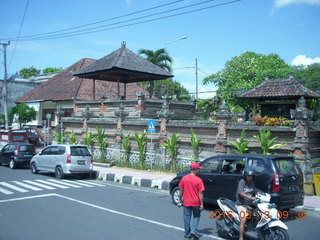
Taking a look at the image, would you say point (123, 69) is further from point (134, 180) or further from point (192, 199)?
point (192, 199)

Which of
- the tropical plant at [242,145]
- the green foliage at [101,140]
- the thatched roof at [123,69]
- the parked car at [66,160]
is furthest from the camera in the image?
the thatched roof at [123,69]

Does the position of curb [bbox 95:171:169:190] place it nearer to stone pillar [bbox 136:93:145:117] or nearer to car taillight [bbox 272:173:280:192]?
stone pillar [bbox 136:93:145:117]

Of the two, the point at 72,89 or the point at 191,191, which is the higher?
the point at 72,89

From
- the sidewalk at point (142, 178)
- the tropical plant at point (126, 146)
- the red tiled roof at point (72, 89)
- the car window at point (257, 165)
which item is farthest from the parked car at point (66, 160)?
the red tiled roof at point (72, 89)

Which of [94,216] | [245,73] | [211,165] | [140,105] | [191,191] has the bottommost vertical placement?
[94,216]

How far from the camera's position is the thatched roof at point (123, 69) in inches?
874

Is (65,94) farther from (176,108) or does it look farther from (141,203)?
(141,203)

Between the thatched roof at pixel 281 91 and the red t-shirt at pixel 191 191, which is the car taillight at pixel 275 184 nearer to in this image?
the red t-shirt at pixel 191 191

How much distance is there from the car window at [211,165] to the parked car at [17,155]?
13166 mm

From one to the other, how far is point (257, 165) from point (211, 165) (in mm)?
1554

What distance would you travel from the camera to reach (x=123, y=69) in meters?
21.9
